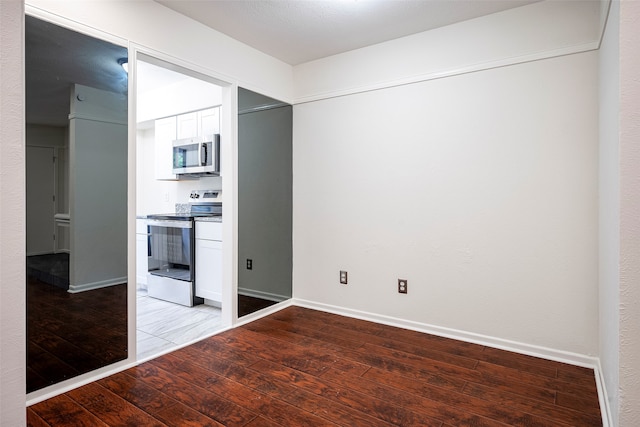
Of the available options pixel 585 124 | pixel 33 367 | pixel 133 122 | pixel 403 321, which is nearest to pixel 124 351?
pixel 33 367

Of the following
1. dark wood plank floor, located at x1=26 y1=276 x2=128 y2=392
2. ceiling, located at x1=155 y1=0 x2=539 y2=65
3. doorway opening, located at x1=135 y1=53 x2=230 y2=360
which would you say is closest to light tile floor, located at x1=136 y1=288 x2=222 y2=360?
doorway opening, located at x1=135 y1=53 x2=230 y2=360

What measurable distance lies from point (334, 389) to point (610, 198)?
1763 mm

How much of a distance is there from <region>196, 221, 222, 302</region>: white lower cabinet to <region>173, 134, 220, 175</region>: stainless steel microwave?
0.66 metres

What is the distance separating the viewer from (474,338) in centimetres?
271

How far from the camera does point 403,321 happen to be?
3.04m

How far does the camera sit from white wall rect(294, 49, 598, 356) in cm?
236

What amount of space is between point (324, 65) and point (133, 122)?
6.32ft

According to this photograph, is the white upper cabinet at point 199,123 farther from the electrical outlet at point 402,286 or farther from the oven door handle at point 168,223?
the electrical outlet at point 402,286

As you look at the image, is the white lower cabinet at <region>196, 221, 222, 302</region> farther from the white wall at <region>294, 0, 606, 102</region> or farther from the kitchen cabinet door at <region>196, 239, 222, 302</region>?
the white wall at <region>294, 0, 606, 102</region>

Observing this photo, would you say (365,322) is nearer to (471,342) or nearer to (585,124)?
(471,342)

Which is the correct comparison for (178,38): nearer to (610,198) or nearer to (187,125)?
(187,125)

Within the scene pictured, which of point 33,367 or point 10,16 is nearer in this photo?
point 10,16

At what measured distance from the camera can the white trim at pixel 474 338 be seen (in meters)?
2.36

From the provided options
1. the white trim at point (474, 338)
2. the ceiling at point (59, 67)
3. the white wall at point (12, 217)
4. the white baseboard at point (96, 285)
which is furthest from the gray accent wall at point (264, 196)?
the white wall at point (12, 217)
